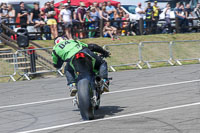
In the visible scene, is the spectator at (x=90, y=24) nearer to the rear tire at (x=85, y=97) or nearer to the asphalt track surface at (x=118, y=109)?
the asphalt track surface at (x=118, y=109)

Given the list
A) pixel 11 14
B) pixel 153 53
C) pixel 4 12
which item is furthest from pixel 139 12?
pixel 4 12

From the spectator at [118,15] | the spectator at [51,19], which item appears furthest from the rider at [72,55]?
the spectator at [118,15]

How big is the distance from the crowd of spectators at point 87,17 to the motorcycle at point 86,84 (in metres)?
12.7

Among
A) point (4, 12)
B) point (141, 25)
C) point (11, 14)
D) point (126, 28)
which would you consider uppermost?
point (4, 12)

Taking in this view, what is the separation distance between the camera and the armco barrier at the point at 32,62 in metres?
17.0

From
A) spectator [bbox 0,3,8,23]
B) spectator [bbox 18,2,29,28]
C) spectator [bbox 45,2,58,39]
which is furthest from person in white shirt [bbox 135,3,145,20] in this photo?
spectator [bbox 0,3,8,23]

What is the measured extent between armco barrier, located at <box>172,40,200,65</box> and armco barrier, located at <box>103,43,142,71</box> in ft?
6.28

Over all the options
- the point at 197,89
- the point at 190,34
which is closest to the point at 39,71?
the point at 197,89

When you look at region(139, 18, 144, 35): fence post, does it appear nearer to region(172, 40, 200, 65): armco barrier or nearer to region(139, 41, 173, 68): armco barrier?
region(139, 41, 173, 68): armco barrier

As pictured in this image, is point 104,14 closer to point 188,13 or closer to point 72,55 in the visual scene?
point 188,13

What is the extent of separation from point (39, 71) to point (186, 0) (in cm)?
1617

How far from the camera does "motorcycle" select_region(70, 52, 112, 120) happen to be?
727 centimetres

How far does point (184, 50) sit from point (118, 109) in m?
11.8

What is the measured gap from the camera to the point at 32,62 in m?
17.1
